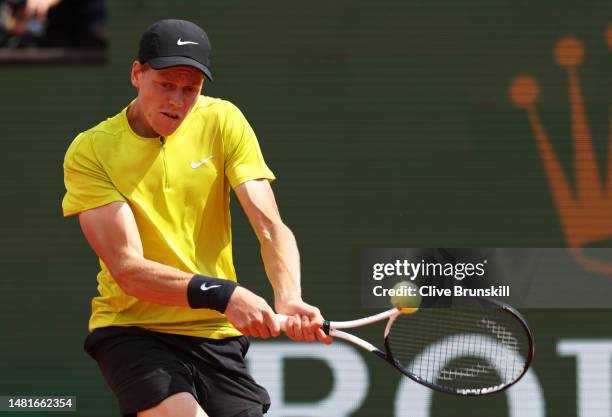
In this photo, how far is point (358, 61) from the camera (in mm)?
7488

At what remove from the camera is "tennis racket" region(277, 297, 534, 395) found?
6.85m

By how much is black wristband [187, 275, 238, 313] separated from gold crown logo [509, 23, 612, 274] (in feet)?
12.5

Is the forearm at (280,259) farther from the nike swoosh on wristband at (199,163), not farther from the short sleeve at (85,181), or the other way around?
the short sleeve at (85,181)

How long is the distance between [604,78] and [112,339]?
13.8 feet

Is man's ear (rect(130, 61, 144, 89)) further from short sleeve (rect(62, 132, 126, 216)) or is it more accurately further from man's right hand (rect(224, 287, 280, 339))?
man's right hand (rect(224, 287, 280, 339))

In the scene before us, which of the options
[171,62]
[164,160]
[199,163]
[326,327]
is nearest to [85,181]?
[164,160]

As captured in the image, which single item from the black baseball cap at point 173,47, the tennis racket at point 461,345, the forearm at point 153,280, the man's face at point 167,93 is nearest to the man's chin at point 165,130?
the man's face at point 167,93

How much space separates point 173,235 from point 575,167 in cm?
380

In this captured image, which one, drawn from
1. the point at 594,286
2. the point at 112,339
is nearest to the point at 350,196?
the point at 594,286

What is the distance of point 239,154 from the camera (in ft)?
14.6

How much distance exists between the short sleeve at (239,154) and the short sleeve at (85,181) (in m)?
0.42

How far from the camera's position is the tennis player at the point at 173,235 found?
4.18 metres

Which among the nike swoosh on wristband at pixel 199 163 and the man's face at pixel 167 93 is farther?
the nike swoosh on wristband at pixel 199 163

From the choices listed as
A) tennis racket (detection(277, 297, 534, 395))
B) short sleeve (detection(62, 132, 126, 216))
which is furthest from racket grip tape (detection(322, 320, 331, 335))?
tennis racket (detection(277, 297, 534, 395))
